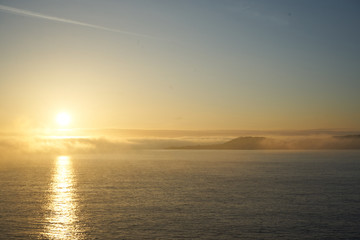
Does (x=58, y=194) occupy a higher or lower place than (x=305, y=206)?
higher

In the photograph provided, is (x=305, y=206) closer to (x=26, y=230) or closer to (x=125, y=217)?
(x=125, y=217)

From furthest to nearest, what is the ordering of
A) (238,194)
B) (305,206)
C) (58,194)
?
(58,194) < (238,194) < (305,206)

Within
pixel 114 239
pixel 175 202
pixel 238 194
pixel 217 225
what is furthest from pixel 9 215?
pixel 238 194

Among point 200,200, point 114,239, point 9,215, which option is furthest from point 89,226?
point 200,200

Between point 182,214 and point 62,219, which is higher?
point 62,219

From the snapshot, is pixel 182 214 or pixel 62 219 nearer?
pixel 62 219

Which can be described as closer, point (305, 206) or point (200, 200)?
point (305, 206)

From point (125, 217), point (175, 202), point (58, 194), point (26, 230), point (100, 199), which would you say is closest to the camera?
point (26, 230)

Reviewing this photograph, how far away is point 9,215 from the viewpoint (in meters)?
55.2

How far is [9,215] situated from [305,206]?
57.7 m

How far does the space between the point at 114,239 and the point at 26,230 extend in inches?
594

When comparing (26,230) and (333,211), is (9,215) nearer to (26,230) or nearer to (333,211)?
(26,230)

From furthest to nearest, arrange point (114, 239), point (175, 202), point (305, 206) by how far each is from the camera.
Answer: point (175, 202) < point (305, 206) < point (114, 239)

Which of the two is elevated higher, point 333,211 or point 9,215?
point 9,215
